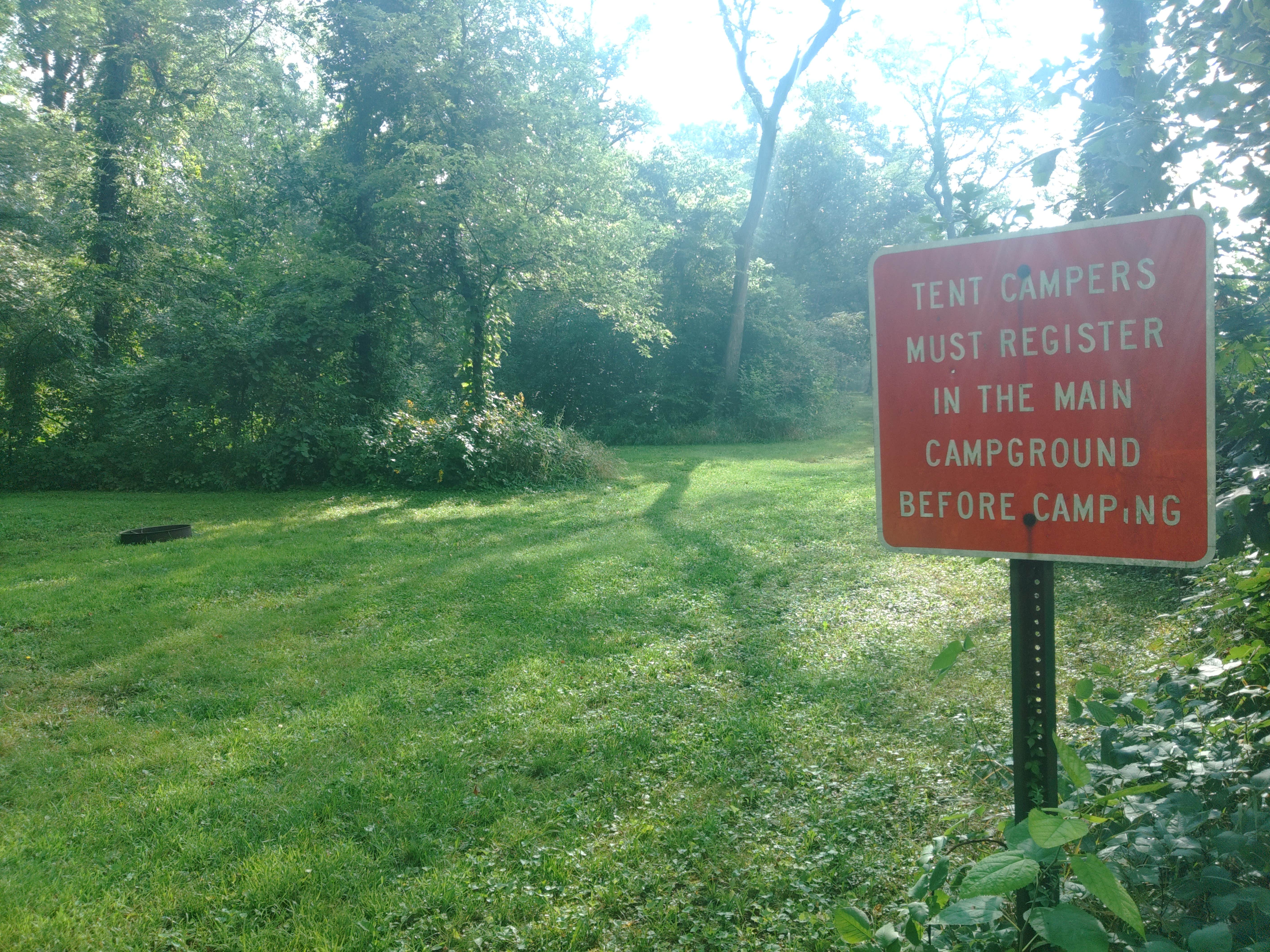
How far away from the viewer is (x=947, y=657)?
2270 mm

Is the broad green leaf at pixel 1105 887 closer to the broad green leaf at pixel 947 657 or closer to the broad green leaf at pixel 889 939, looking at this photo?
the broad green leaf at pixel 889 939

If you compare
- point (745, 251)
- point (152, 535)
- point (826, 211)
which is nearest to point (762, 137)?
point (745, 251)

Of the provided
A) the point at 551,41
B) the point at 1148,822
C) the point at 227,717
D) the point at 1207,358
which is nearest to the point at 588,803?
the point at 1148,822

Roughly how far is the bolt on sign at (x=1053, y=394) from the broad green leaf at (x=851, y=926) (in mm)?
903

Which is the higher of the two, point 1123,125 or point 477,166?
point 477,166

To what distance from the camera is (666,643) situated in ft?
20.2

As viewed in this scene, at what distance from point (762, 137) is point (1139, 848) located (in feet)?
88.2

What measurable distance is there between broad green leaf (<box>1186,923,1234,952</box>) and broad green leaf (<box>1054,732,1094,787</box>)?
39cm

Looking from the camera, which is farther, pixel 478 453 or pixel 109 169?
pixel 109 169

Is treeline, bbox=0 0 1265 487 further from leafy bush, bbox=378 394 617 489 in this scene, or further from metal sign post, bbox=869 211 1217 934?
metal sign post, bbox=869 211 1217 934

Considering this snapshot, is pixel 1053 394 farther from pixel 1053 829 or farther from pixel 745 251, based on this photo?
pixel 745 251

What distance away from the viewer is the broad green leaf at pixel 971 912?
186cm

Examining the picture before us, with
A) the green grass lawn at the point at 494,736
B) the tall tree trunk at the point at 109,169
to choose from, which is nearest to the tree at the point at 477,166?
the tall tree trunk at the point at 109,169

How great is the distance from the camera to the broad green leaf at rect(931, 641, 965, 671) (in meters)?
2.24
